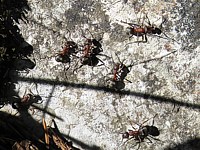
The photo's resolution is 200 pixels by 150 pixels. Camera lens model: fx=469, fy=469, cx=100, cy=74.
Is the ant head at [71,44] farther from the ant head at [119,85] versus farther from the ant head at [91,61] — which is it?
the ant head at [119,85]

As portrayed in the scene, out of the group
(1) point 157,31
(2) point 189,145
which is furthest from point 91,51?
(2) point 189,145

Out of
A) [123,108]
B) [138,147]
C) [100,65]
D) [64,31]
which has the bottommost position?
[138,147]

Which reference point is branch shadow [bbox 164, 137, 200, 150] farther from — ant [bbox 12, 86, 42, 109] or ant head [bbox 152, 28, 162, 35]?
ant [bbox 12, 86, 42, 109]

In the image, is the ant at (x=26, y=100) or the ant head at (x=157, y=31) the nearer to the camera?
the ant head at (x=157, y=31)

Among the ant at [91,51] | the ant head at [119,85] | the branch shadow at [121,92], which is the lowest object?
the branch shadow at [121,92]

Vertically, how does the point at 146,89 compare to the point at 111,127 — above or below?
above

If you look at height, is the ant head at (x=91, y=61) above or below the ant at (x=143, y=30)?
below

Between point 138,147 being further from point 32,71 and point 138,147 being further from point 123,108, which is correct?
point 32,71

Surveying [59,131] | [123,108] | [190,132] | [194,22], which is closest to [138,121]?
[123,108]

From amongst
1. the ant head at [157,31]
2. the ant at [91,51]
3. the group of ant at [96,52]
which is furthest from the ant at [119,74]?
the ant head at [157,31]
